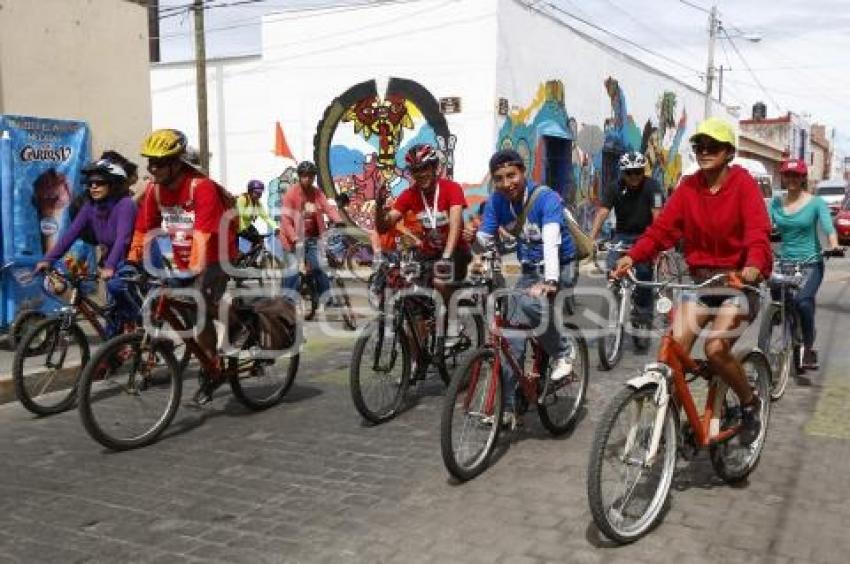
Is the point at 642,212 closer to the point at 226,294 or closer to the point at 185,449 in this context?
the point at 226,294

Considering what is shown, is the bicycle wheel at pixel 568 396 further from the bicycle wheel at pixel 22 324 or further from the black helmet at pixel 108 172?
the bicycle wheel at pixel 22 324

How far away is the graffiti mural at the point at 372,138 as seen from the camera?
57.2 ft

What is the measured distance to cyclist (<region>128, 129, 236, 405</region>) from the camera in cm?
541

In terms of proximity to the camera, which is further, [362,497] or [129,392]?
[129,392]

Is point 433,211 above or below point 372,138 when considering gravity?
below

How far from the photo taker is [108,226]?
672 centimetres

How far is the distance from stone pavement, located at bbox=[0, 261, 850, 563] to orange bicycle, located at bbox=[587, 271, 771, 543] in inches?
5.7

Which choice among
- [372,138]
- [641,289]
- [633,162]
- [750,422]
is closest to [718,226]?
[750,422]

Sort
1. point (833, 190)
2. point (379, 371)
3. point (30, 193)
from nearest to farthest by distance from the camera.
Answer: point (379, 371) → point (30, 193) → point (833, 190)

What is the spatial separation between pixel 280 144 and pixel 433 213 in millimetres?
13674

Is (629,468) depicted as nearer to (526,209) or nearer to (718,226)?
(718,226)

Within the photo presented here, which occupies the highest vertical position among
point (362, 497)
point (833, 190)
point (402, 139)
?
point (402, 139)

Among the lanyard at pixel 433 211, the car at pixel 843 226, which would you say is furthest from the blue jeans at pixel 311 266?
the car at pixel 843 226

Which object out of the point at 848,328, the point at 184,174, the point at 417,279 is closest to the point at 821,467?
the point at 417,279
